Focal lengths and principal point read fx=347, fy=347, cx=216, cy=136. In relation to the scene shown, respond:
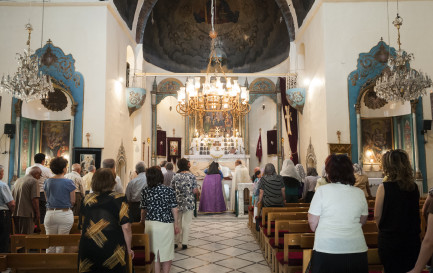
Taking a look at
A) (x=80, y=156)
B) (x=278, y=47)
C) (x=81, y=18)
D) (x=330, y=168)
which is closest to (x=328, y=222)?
(x=330, y=168)

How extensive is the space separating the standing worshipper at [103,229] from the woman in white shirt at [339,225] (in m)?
1.56

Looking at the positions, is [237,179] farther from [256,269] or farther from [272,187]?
[256,269]

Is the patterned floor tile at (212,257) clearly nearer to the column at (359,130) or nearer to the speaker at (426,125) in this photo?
the column at (359,130)

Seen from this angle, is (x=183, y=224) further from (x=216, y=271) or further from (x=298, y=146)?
(x=298, y=146)

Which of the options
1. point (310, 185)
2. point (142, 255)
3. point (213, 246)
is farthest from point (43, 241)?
point (310, 185)

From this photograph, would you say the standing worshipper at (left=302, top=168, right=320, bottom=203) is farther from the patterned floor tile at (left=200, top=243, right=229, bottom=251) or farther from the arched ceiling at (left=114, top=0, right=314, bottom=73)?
the arched ceiling at (left=114, top=0, right=314, bottom=73)

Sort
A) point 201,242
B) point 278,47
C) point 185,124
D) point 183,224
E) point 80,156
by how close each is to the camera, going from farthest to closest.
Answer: point 185,124 < point 278,47 < point 80,156 < point 201,242 < point 183,224

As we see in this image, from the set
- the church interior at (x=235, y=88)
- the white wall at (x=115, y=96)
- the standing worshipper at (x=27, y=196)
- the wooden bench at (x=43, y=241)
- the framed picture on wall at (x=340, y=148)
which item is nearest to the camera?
the wooden bench at (x=43, y=241)

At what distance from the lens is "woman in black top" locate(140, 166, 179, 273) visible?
13.0ft

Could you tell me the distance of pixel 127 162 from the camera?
11602mm

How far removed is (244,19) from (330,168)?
50.0ft

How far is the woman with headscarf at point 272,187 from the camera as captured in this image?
556cm

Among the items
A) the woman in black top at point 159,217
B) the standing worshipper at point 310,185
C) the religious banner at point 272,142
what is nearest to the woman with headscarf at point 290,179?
the standing worshipper at point 310,185

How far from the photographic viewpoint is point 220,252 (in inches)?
226
